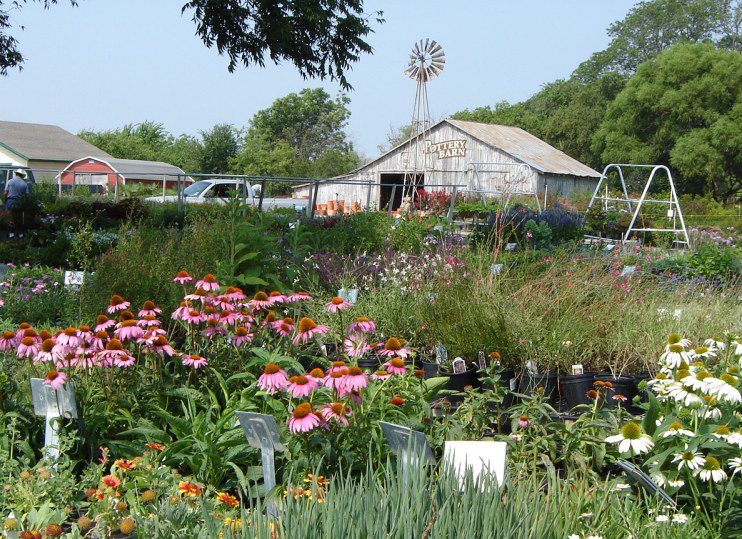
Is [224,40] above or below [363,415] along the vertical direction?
above

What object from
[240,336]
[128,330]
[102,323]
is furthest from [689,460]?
[102,323]

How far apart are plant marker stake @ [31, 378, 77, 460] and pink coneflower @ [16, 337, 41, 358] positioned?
0.65 ft

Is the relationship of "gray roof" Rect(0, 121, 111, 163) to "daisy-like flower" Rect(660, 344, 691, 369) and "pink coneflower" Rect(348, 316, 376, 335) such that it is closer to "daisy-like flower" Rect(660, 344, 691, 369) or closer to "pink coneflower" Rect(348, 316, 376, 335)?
"pink coneflower" Rect(348, 316, 376, 335)

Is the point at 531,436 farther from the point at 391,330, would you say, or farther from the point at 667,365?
the point at 391,330

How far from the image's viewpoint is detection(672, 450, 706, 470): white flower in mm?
2662

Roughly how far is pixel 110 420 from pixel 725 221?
26.8 metres

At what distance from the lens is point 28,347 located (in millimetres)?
3160

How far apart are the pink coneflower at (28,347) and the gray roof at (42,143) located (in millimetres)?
44629

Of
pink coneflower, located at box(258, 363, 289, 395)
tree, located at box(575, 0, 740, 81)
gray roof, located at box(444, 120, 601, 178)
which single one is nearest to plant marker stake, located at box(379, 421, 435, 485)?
pink coneflower, located at box(258, 363, 289, 395)

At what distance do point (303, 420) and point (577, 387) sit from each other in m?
2.26

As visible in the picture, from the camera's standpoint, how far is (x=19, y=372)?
14.2ft

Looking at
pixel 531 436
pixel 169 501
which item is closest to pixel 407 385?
pixel 531 436

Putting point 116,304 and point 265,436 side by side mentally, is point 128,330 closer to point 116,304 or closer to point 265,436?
point 116,304

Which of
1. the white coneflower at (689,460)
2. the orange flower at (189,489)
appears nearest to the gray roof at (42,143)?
the orange flower at (189,489)
